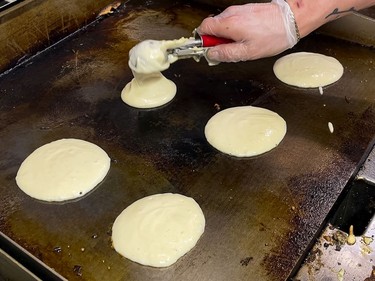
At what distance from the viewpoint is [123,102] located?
2676 mm

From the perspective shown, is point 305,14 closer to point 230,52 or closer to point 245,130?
point 230,52

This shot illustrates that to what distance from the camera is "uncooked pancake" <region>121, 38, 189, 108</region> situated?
242cm

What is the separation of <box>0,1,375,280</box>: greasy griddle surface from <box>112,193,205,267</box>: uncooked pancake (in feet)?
0.12

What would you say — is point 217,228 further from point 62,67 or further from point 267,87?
point 62,67

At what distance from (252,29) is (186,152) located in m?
0.66

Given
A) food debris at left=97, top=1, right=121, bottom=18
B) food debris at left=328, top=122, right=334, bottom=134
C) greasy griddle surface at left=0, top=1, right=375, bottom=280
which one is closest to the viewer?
greasy griddle surface at left=0, top=1, right=375, bottom=280

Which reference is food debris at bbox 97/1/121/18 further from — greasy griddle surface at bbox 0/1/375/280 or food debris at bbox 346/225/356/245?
food debris at bbox 346/225/356/245

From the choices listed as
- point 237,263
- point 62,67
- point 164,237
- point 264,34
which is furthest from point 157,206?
point 62,67

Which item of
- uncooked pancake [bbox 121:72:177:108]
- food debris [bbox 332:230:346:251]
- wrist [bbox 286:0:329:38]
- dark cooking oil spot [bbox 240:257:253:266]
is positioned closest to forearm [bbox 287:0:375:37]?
wrist [bbox 286:0:329:38]

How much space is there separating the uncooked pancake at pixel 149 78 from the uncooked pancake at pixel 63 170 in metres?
0.41

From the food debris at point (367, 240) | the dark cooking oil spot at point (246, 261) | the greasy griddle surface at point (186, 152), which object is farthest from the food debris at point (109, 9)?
the food debris at point (367, 240)

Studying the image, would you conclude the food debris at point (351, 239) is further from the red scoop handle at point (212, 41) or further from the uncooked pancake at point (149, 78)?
the uncooked pancake at point (149, 78)

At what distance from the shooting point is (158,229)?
6.50 feet

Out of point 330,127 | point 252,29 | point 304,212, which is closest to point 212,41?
point 252,29
